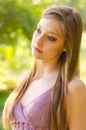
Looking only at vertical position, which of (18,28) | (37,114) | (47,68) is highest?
(18,28)

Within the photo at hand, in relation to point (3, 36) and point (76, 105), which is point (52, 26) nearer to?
point (76, 105)

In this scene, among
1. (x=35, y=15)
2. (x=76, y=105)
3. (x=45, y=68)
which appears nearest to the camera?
(x=76, y=105)

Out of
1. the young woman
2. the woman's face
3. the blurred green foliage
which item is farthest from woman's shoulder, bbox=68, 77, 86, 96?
the blurred green foliage

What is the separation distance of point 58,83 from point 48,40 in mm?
129

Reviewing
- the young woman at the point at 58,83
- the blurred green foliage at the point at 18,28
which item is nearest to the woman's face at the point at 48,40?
the young woman at the point at 58,83

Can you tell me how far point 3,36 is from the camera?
468 centimetres

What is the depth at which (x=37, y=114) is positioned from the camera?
1158 millimetres

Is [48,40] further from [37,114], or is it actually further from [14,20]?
[14,20]

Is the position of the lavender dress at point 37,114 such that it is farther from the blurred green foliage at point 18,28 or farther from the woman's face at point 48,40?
the blurred green foliage at point 18,28

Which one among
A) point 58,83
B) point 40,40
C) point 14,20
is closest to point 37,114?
point 58,83

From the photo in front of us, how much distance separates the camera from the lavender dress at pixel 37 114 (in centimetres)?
116

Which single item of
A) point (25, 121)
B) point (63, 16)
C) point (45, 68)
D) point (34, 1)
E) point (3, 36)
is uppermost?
point (34, 1)

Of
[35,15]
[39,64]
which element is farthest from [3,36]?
[39,64]

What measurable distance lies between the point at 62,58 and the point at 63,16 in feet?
0.45
